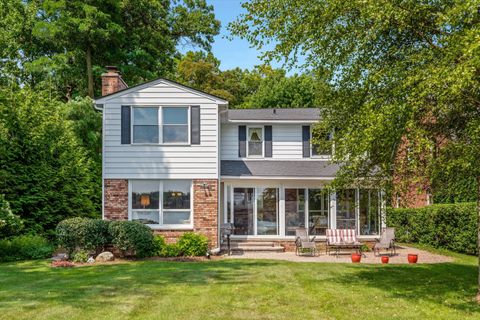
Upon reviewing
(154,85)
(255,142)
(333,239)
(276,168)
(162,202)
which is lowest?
(333,239)

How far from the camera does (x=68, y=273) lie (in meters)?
12.2

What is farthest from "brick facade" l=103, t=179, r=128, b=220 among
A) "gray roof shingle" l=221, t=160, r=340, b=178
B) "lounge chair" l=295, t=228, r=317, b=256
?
"lounge chair" l=295, t=228, r=317, b=256

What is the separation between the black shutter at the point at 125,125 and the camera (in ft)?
54.7

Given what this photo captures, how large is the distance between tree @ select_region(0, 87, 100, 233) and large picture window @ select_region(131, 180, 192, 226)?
3783 mm

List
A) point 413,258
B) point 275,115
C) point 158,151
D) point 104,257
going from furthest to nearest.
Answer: point 275,115 < point 158,151 < point 104,257 < point 413,258

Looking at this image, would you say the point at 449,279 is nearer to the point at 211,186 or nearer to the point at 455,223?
the point at 455,223

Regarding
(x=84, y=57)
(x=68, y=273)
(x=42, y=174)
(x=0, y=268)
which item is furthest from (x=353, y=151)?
(x=84, y=57)

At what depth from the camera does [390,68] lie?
870 cm

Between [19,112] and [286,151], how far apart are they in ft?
35.0

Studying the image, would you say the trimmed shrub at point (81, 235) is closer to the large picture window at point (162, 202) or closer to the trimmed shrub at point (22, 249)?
the trimmed shrub at point (22, 249)

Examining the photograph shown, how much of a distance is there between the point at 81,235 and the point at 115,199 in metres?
2.29

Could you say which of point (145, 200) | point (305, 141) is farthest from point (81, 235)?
point (305, 141)

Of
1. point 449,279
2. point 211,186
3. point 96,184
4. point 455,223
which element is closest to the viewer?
point 449,279

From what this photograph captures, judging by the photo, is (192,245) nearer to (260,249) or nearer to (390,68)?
(260,249)
